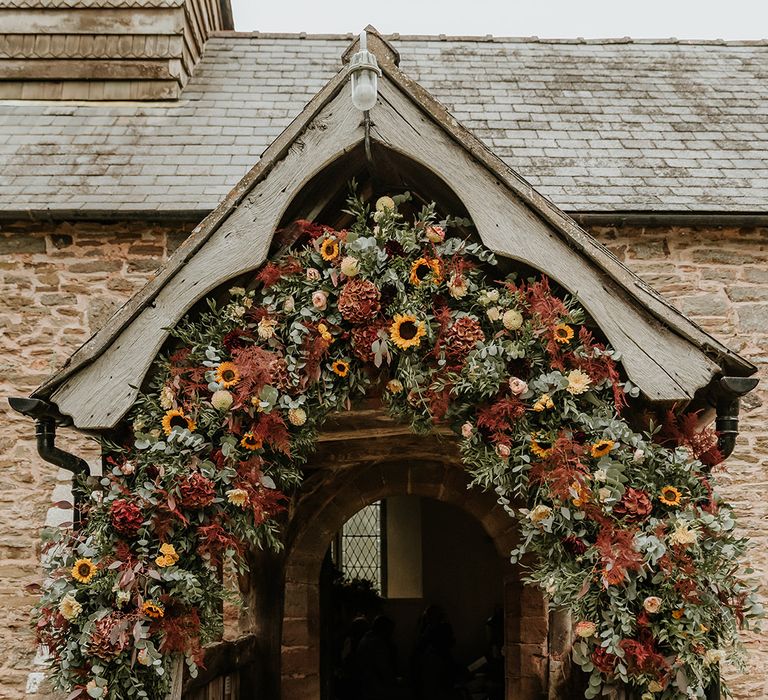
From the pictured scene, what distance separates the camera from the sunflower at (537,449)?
10.7ft

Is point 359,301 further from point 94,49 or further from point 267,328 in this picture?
point 94,49

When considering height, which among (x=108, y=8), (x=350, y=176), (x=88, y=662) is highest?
(x=108, y=8)

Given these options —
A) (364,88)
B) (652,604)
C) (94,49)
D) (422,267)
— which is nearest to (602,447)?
(652,604)

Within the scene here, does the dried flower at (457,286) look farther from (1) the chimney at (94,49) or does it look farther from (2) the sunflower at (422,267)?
(1) the chimney at (94,49)

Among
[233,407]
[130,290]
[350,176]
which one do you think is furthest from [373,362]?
[130,290]

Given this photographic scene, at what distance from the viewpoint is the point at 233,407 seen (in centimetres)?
335

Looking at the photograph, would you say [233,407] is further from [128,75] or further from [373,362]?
[128,75]

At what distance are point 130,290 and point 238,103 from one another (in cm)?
236

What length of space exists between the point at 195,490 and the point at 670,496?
5.70 feet

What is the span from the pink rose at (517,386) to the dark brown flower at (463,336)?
0.69 ft

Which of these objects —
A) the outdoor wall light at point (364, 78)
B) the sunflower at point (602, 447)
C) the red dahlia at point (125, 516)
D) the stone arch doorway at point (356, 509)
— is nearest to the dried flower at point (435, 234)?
the outdoor wall light at point (364, 78)

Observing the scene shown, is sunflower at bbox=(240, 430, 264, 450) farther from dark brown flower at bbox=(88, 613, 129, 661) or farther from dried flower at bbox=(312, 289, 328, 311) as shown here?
dark brown flower at bbox=(88, 613, 129, 661)

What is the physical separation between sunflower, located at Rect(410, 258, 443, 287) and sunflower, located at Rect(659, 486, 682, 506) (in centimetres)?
→ 115

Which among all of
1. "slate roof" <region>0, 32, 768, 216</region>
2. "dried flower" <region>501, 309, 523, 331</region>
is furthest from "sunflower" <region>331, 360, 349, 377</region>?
"slate roof" <region>0, 32, 768, 216</region>
